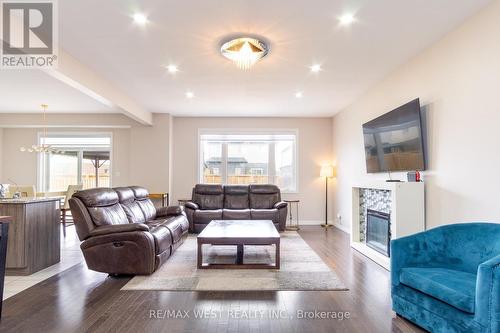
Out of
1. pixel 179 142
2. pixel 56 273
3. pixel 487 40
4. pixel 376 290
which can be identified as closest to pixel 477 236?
pixel 376 290

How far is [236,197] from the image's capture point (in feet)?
22.2

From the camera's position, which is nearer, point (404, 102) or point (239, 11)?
point (239, 11)

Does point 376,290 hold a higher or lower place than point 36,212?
lower

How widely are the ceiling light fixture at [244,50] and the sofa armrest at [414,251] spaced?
2.45 m

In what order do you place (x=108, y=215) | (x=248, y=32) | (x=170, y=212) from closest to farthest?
(x=248, y=32) < (x=108, y=215) < (x=170, y=212)

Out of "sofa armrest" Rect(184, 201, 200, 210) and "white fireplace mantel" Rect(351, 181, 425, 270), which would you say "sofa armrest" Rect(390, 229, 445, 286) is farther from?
"sofa armrest" Rect(184, 201, 200, 210)

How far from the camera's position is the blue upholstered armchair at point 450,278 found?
71.6 inches

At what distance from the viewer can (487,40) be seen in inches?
108

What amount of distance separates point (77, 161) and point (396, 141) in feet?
24.2

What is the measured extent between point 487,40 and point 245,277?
3.32 metres

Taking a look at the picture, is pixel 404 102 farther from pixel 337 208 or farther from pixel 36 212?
pixel 36 212

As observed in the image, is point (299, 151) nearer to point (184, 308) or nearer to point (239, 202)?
point (239, 202)

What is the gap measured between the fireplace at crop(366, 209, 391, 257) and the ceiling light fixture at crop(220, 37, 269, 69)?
270cm

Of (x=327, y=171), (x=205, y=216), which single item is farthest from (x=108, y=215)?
(x=327, y=171)
